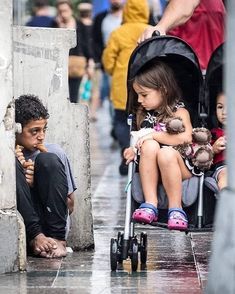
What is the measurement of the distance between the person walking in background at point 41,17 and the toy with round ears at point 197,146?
10.7 metres

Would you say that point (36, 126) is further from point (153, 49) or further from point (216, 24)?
point (216, 24)

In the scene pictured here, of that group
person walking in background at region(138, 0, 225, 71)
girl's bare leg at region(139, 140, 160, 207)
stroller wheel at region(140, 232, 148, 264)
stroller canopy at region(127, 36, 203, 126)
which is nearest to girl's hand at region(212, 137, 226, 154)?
stroller canopy at region(127, 36, 203, 126)

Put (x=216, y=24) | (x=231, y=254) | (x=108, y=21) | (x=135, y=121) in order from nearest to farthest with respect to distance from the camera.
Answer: (x=231, y=254) < (x=135, y=121) < (x=216, y=24) < (x=108, y=21)

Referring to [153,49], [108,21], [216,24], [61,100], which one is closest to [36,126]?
[61,100]

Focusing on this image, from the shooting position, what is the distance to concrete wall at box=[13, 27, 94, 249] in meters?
8.55

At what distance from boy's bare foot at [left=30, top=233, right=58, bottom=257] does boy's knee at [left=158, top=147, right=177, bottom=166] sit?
985mm

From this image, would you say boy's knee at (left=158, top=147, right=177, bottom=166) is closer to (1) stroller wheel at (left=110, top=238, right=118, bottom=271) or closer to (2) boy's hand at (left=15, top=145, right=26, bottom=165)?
(1) stroller wheel at (left=110, top=238, right=118, bottom=271)

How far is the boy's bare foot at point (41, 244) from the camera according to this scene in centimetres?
833

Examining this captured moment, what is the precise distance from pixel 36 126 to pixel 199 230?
1.32m

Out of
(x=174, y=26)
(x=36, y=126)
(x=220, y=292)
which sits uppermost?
(x=174, y=26)

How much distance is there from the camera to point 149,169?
793 cm

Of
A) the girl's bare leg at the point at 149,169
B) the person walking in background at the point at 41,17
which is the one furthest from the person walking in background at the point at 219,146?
the person walking in background at the point at 41,17

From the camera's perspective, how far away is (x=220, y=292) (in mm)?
A: 5484

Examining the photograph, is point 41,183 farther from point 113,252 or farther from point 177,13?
point 177,13
